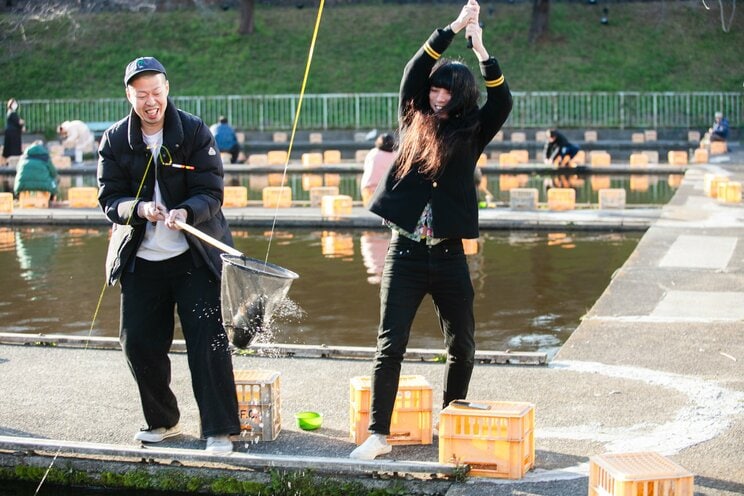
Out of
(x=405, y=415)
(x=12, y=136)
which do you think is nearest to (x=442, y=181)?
(x=405, y=415)

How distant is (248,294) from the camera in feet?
20.6

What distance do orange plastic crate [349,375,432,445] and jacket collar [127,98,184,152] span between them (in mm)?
1665

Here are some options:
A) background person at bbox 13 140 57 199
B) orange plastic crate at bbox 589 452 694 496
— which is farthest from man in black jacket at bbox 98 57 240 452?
background person at bbox 13 140 57 199

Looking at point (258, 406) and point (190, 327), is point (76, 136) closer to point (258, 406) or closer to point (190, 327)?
point (258, 406)

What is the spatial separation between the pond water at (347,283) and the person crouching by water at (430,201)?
2799mm

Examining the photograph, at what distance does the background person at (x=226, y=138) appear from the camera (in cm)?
3066

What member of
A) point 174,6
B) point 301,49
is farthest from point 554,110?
point 174,6

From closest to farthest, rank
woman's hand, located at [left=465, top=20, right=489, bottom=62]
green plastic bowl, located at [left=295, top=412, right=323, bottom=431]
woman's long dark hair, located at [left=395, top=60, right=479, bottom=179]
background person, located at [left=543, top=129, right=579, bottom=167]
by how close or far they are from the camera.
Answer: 1. woman's hand, located at [left=465, top=20, right=489, bottom=62]
2. woman's long dark hair, located at [left=395, top=60, right=479, bottom=179]
3. green plastic bowl, located at [left=295, top=412, right=323, bottom=431]
4. background person, located at [left=543, top=129, right=579, bottom=167]

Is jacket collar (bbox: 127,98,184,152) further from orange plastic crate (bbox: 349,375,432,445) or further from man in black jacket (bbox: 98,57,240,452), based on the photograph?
orange plastic crate (bbox: 349,375,432,445)

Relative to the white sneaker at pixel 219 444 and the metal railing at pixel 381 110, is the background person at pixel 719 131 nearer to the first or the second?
the metal railing at pixel 381 110

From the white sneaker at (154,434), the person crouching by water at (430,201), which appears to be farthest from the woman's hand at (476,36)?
the white sneaker at (154,434)

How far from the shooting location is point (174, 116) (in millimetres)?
6648

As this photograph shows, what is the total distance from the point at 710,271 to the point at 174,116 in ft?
26.9

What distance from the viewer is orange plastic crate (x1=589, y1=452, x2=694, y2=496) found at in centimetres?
546
